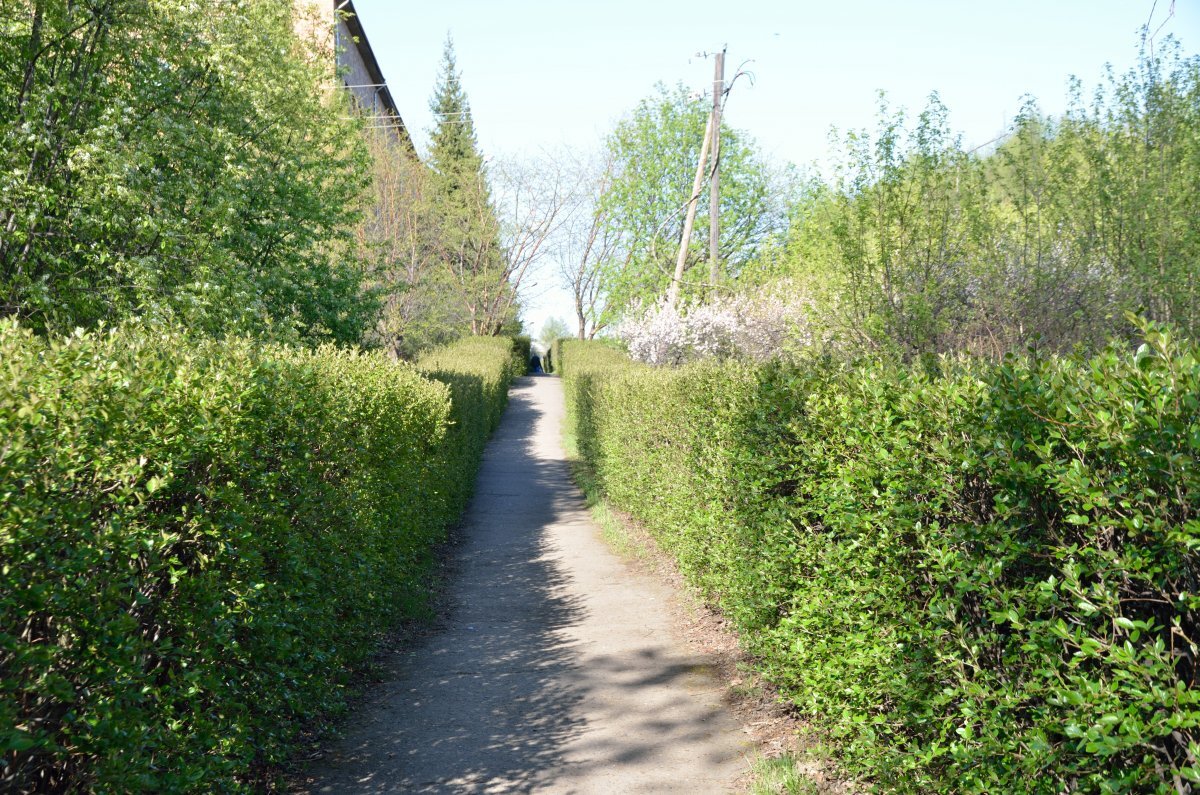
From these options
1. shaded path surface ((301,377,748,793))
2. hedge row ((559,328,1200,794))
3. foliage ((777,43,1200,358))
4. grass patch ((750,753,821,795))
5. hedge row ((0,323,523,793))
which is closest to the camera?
hedge row ((559,328,1200,794))

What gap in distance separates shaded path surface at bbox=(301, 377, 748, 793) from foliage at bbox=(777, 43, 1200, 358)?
630cm

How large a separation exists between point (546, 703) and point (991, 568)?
3949 mm

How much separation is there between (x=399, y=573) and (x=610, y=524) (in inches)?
226

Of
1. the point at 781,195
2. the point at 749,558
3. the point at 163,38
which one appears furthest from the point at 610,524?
the point at 781,195

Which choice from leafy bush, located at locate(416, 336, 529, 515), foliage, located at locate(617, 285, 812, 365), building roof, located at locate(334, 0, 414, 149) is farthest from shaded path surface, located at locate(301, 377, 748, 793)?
building roof, located at locate(334, 0, 414, 149)

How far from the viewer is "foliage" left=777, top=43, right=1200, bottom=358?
1209cm

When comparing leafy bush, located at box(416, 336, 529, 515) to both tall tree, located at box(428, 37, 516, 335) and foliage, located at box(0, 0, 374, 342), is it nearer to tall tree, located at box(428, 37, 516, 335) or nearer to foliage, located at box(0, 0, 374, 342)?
foliage, located at box(0, 0, 374, 342)

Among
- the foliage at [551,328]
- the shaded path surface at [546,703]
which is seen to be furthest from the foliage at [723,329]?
the foliage at [551,328]

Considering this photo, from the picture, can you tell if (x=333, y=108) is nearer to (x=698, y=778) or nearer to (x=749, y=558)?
(x=749, y=558)

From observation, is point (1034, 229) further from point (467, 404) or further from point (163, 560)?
point (163, 560)

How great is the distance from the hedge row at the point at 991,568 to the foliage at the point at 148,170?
8580 millimetres

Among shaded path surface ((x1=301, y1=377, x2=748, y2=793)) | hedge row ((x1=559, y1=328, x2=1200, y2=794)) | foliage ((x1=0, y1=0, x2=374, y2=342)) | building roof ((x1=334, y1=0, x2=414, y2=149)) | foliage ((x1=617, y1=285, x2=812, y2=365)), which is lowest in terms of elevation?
shaded path surface ((x1=301, y1=377, x2=748, y2=793))

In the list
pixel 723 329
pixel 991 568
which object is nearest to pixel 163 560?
pixel 991 568

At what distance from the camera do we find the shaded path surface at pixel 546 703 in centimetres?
507
